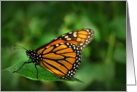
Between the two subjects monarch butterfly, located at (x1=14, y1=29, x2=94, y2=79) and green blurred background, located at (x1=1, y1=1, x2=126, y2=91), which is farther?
green blurred background, located at (x1=1, y1=1, x2=126, y2=91)

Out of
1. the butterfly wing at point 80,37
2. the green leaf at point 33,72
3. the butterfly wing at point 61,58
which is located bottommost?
the green leaf at point 33,72

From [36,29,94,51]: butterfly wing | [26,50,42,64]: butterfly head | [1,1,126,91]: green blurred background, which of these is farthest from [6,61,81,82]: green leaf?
[1,1,126,91]: green blurred background

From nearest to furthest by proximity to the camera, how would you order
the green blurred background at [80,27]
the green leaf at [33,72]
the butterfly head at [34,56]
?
the green leaf at [33,72] → the butterfly head at [34,56] → the green blurred background at [80,27]

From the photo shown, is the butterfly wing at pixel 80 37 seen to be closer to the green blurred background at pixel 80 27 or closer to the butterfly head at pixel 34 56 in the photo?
the butterfly head at pixel 34 56

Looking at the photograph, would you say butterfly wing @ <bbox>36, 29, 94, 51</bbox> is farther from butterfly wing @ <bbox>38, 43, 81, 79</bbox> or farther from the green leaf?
the green leaf

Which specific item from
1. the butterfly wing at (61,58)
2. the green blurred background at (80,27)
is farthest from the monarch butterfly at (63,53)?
the green blurred background at (80,27)

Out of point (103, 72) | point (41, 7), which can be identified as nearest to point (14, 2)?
point (41, 7)

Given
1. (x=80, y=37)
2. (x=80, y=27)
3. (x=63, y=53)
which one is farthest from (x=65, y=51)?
(x=80, y=27)

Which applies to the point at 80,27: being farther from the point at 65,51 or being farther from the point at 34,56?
the point at 34,56
